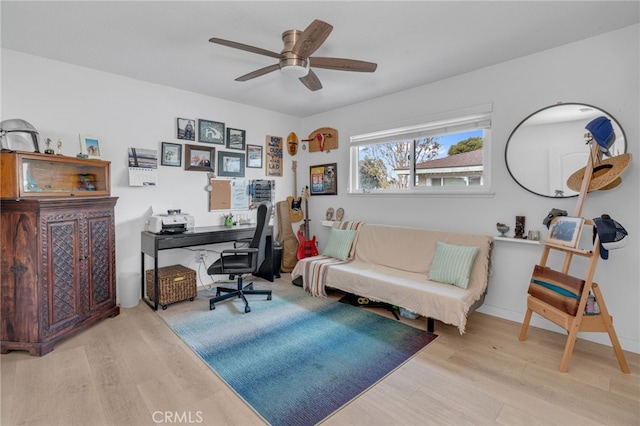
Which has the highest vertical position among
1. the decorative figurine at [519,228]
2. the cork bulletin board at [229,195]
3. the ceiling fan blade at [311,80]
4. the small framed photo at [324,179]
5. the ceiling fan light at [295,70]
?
the ceiling fan blade at [311,80]

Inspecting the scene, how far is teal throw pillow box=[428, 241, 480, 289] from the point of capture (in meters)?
2.69

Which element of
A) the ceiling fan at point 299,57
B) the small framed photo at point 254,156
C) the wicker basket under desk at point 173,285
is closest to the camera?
the ceiling fan at point 299,57

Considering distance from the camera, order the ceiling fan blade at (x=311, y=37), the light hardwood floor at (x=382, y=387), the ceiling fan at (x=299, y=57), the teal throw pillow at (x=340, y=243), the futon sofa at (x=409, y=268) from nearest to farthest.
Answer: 1. the light hardwood floor at (x=382, y=387)
2. the ceiling fan blade at (x=311, y=37)
3. the ceiling fan at (x=299, y=57)
4. the futon sofa at (x=409, y=268)
5. the teal throw pillow at (x=340, y=243)

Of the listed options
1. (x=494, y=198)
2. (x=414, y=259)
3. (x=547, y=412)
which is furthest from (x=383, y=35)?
(x=547, y=412)

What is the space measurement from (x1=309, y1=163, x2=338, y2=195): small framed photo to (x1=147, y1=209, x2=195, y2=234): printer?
6.56ft

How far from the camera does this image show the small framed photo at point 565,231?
7.05 ft

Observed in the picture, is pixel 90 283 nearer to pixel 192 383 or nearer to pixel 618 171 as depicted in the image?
pixel 192 383

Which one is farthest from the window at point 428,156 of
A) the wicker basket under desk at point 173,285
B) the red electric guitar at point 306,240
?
the wicker basket under desk at point 173,285

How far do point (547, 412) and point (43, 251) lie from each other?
3526 millimetres

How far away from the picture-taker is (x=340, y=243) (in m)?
3.76

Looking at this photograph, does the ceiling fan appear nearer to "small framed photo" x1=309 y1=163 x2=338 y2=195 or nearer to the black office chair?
the black office chair

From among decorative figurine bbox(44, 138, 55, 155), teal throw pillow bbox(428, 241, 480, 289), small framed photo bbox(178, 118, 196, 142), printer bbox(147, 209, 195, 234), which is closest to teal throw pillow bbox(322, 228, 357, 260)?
teal throw pillow bbox(428, 241, 480, 289)

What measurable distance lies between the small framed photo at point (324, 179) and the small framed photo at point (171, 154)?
195cm

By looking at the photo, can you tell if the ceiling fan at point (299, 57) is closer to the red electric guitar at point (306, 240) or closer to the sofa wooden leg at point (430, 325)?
the sofa wooden leg at point (430, 325)
